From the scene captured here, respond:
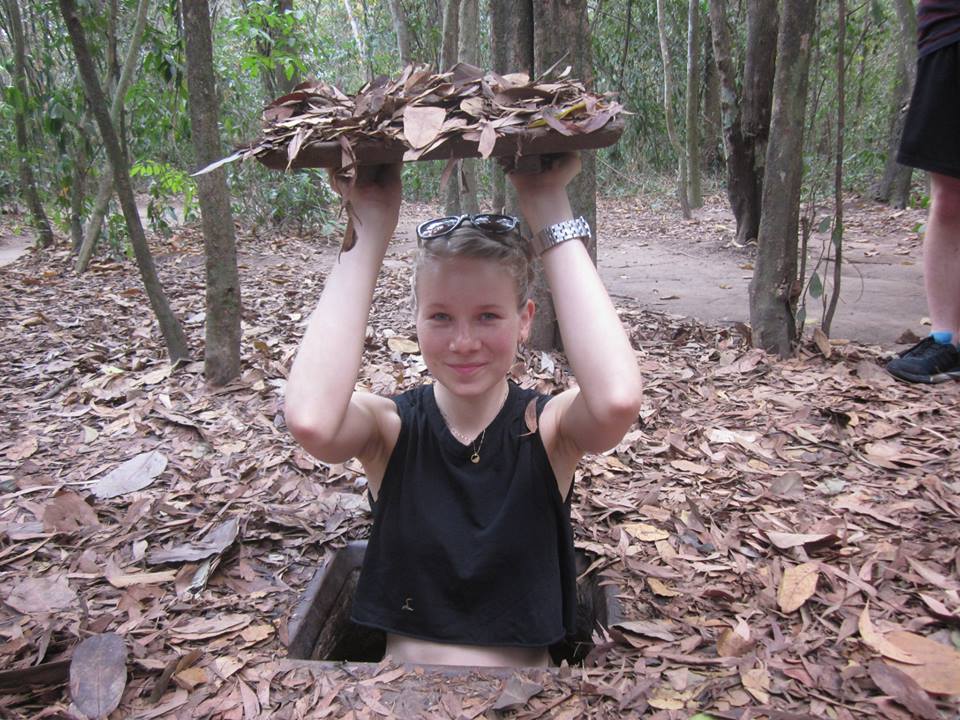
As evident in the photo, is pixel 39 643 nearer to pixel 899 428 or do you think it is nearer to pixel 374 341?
pixel 374 341

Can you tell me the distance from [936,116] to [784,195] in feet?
2.58

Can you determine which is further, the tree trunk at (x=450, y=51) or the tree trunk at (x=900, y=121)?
the tree trunk at (x=900, y=121)

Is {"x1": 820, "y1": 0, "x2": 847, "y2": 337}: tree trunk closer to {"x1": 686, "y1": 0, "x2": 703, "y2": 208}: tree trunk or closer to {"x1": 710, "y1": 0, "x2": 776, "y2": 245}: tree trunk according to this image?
{"x1": 710, "y1": 0, "x2": 776, "y2": 245}: tree trunk

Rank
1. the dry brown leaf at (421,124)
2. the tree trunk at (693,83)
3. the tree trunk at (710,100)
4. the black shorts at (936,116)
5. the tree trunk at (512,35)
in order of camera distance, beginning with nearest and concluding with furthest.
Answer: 1. the dry brown leaf at (421,124)
2. the black shorts at (936,116)
3. the tree trunk at (512,35)
4. the tree trunk at (693,83)
5. the tree trunk at (710,100)

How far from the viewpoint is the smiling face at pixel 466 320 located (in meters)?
1.75

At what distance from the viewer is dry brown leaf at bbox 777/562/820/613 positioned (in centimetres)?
196

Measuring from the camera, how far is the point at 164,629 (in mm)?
1988

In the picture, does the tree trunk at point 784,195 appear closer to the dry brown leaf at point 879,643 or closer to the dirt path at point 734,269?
the dirt path at point 734,269

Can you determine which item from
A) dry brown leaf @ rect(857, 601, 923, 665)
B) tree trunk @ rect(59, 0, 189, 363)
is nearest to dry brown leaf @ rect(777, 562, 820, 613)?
dry brown leaf @ rect(857, 601, 923, 665)

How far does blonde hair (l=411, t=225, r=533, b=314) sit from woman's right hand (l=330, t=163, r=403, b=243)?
0.38 ft

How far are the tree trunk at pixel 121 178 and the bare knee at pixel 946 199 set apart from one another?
3.97 meters

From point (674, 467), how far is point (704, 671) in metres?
1.25

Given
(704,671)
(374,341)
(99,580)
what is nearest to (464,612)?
(704,671)

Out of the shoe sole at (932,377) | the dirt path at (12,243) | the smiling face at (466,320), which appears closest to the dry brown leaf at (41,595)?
the smiling face at (466,320)
